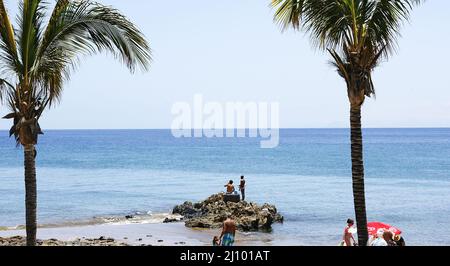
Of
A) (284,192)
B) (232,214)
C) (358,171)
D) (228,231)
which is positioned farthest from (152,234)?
(284,192)

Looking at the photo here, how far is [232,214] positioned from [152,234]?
5.09 metres

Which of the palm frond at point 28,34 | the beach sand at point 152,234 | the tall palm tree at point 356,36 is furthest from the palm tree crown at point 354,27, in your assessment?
the beach sand at point 152,234

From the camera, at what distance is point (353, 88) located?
1332cm

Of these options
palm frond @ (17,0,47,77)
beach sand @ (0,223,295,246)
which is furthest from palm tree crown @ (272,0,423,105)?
beach sand @ (0,223,295,246)

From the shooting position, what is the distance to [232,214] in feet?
113

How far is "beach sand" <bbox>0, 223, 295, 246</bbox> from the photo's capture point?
95.0ft

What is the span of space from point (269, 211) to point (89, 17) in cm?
2485

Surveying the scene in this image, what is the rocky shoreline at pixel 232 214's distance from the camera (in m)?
32.9

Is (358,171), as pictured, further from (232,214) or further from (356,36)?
(232,214)

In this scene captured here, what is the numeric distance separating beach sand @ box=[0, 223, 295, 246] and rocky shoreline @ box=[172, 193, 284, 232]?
71 cm

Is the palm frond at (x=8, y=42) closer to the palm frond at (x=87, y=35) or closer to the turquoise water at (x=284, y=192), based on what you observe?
the palm frond at (x=87, y=35)

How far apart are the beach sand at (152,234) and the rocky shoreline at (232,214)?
2.34 feet
